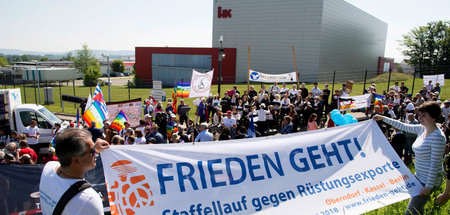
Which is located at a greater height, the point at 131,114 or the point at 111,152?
the point at 111,152

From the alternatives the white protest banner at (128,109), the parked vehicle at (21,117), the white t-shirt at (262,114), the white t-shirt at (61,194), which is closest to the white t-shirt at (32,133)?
the parked vehicle at (21,117)

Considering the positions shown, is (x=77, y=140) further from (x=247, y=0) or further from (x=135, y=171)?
(x=247, y=0)

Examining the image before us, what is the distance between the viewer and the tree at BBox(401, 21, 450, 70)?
162 ft

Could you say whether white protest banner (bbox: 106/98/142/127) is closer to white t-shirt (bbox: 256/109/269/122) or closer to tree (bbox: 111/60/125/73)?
white t-shirt (bbox: 256/109/269/122)

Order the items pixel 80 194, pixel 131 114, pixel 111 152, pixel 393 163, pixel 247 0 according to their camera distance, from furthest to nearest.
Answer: pixel 247 0 → pixel 131 114 → pixel 393 163 → pixel 111 152 → pixel 80 194

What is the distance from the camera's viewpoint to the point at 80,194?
2049mm

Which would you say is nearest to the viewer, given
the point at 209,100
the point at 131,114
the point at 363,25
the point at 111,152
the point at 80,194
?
the point at 80,194

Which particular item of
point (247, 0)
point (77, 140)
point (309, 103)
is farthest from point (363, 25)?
point (77, 140)

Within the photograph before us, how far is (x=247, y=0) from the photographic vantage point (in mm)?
41062

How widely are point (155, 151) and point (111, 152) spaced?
0.51 metres

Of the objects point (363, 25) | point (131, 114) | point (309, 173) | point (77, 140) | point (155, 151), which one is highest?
point (363, 25)

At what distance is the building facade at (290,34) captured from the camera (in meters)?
37.2

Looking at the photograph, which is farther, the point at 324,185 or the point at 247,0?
the point at 247,0

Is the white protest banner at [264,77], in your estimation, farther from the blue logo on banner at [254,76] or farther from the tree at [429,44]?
the tree at [429,44]
